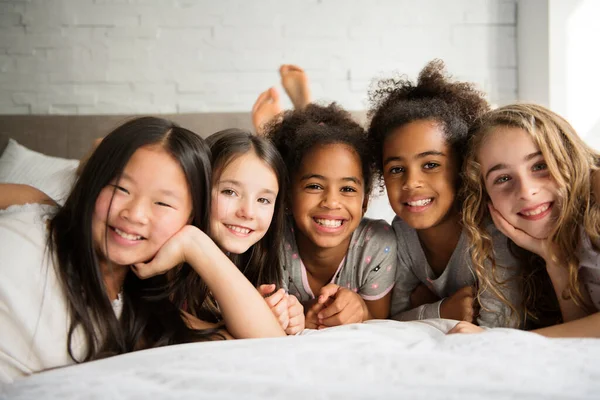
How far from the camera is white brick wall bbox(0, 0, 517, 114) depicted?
2.67 meters

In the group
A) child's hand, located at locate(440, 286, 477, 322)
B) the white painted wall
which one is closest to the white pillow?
child's hand, located at locate(440, 286, 477, 322)

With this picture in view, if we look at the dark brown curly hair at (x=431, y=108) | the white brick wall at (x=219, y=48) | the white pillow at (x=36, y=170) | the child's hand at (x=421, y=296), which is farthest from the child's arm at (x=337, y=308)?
the white brick wall at (x=219, y=48)

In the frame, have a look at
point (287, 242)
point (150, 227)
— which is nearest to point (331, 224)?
point (287, 242)

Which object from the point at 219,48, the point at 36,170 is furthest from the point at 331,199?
the point at 219,48

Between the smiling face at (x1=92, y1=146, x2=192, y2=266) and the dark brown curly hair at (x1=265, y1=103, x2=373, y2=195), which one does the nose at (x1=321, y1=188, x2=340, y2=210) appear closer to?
the dark brown curly hair at (x1=265, y1=103, x2=373, y2=195)

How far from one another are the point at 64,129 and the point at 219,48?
2.82ft

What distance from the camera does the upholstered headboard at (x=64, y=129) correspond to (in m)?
2.50

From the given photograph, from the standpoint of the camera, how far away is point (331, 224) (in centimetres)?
158

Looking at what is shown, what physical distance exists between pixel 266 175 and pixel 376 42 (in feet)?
5.14

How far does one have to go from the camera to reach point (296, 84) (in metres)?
2.35

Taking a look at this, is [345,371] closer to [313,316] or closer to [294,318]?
[294,318]

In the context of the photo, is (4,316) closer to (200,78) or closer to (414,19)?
(200,78)

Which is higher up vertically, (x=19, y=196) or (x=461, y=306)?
(x=19, y=196)

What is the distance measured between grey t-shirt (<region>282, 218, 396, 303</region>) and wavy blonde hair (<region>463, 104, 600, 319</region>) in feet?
1.02
